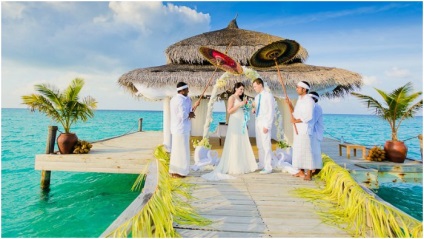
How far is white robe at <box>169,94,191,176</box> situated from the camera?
488cm

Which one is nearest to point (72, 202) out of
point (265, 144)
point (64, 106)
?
point (64, 106)

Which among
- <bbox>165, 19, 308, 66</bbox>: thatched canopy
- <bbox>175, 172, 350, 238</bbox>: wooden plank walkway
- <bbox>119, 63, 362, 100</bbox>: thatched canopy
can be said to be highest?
<bbox>165, 19, 308, 66</bbox>: thatched canopy

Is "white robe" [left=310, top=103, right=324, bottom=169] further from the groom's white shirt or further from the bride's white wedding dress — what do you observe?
the bride's white wedding dress

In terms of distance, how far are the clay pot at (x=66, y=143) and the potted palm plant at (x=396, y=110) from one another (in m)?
8.10

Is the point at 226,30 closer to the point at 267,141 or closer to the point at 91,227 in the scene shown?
the point at 267,141

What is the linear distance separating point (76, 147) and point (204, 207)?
198 inches

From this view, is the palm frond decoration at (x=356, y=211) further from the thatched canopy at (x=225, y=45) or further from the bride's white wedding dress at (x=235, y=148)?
the thatched canopy at (x=225, y=45)

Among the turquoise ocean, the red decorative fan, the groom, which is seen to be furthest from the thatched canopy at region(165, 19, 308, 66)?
the turquoise ocean

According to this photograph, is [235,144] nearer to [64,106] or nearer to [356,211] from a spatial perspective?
[356,211]

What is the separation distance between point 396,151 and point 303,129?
340cm

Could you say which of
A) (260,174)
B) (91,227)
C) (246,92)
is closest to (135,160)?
(91,227)

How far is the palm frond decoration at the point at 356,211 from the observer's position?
2.76 metres

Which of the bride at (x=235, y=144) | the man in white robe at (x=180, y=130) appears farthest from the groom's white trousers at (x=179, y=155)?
the bride at (x=235, y=144)

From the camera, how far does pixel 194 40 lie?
1004 centimetres
